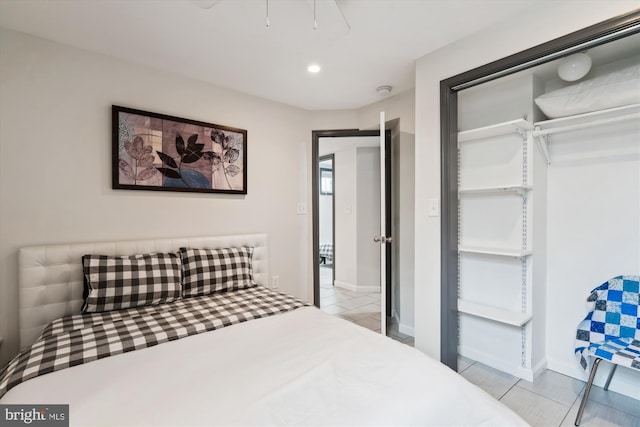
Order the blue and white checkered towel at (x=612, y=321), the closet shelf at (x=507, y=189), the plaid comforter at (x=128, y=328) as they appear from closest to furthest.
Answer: the plaid comforter at (x=128, y=328) → the blue and white checkered towel at (x=612, y=321) → the closet shelf at (x=507, y=189)

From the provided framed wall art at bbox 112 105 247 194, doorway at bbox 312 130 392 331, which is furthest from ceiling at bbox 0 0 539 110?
doorway at bbox 312 130 392 331

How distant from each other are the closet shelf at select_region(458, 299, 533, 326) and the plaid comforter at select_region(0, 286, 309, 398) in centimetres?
126

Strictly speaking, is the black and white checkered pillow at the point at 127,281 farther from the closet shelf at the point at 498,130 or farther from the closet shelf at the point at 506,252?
the closet shelf at the point at 498,130

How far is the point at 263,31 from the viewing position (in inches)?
74.1

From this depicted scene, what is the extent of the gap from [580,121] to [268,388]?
2.60 m

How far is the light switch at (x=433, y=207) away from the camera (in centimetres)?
217

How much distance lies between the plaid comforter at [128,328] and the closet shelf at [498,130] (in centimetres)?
178

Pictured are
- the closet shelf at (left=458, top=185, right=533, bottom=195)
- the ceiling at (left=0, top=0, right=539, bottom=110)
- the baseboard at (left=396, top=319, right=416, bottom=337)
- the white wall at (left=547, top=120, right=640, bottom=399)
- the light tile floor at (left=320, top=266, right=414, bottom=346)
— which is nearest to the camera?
the ceiling at (left=0, top=0, right=539, bottom=110)

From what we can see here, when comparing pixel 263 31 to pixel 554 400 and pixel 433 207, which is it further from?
pixel 554 400

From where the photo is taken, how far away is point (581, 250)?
2131mm

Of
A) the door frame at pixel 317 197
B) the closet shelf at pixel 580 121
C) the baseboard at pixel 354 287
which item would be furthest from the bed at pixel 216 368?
the baseboard at pixel 354 287

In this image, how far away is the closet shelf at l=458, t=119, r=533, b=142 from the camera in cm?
199

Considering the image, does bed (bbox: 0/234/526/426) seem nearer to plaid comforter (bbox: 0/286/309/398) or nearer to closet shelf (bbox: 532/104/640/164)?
plaid comforter (bbox: 0/286/309/398)

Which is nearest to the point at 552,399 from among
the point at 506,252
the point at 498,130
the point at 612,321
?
the point at 612,321
